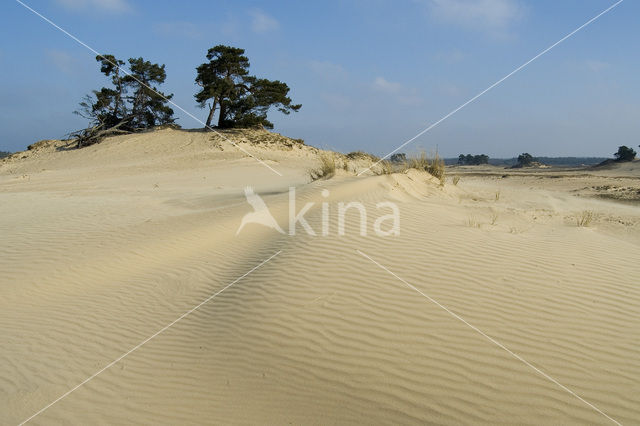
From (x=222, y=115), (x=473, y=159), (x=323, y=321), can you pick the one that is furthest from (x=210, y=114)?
(x=473, y=159)

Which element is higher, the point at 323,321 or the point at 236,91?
the point at 236,91

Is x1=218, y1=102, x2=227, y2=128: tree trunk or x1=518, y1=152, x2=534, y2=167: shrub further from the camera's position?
x1=518, y1=152, x2=534, y2=167: shrub

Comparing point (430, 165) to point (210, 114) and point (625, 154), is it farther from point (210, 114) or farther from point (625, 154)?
point (625, 154)

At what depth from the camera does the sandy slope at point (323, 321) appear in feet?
9.85

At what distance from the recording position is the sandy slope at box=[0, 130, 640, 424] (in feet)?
9.85

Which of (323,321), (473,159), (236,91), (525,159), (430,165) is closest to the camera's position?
(323,321)

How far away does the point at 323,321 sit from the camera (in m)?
4.00

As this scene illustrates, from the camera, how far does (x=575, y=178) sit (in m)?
20.9

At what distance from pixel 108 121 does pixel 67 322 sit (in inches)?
1137

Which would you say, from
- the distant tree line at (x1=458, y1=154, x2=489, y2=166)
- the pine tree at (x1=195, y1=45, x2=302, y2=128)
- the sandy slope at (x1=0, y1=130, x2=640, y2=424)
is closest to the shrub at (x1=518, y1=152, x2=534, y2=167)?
the distant tree line at (x1=458, y1=154, x2=489, y2=166)

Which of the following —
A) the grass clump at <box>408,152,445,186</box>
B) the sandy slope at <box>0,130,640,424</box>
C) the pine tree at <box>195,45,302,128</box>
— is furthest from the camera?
the pine tree at <box>195,45,302,128</box>

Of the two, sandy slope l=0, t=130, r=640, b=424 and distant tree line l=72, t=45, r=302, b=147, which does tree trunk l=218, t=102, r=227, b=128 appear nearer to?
distant tree line l=72, t=45, r=302, b=147

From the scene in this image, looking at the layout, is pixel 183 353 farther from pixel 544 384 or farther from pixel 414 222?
pixel 414 222

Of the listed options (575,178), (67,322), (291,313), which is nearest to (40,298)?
(67,322)
